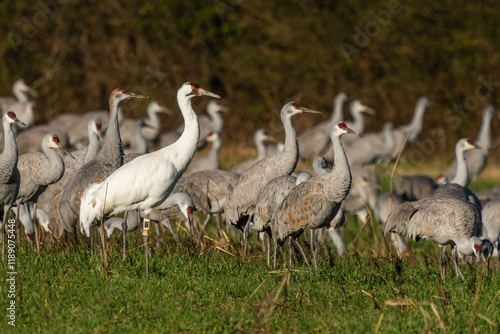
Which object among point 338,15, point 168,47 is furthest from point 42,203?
point 338,15

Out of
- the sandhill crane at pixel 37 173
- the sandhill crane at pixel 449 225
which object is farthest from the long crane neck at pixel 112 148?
the sandhill crane at pixel 449 225

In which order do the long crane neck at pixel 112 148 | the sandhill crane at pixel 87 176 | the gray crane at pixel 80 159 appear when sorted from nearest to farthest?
1. the sandhill crane at pixel 87 176
2. the long crane neck at pixel 112 148
3. the gray crane at pixel 80 159

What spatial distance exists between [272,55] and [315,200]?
12094 mm

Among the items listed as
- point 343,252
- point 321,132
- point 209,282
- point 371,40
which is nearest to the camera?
point 209,282

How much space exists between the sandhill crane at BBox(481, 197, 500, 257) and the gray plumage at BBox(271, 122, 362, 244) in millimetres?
2414

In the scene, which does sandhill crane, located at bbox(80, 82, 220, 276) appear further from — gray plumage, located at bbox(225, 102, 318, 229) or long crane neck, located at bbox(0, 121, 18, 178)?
gray plumage, located at bbox(225, 102, 318, 229)

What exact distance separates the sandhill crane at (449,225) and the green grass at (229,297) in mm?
397

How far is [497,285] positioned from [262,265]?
183 cm

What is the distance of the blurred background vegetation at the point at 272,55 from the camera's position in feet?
56.9

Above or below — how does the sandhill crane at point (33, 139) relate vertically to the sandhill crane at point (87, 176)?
above

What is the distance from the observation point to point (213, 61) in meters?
17.9

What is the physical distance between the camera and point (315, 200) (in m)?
6.07

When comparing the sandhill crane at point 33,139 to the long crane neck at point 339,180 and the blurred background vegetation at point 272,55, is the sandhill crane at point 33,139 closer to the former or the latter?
the blurred background vegetation at point 272,55

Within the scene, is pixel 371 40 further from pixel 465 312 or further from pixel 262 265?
pixel 465 312
